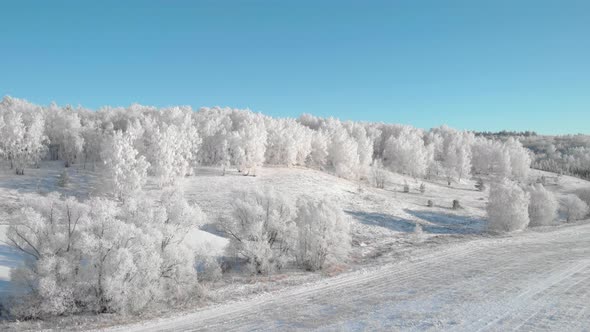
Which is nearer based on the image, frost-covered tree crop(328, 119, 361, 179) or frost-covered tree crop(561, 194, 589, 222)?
frost-covered tree crop(561, 194, 589, 222)

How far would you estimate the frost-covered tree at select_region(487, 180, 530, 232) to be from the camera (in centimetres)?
5366

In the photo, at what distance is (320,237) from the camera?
1359 inches

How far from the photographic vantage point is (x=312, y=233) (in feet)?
114

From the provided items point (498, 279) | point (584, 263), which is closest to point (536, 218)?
point (584, 263)

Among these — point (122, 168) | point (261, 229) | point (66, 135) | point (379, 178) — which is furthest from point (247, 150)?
point (261, 229)

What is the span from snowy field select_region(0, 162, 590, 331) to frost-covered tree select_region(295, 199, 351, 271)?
1.50 m

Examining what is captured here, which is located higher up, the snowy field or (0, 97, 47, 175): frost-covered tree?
(0, 97, 47, 175): frost-covered tree

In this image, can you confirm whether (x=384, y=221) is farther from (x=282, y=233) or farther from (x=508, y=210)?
(x=282, y=233)

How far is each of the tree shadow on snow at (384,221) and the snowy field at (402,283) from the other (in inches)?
7.1

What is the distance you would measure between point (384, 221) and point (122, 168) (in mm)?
35677

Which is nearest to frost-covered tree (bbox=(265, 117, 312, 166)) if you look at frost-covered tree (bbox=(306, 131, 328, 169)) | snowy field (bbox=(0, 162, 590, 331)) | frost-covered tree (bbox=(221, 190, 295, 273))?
frost-covered tree (bbox=(306, 131, 328, 169))

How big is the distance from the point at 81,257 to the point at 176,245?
5647mm

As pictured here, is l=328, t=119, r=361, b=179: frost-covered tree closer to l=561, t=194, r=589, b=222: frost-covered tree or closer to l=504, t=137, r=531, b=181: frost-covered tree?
l=561, t=194, r=589, b=222: frost-covered tree

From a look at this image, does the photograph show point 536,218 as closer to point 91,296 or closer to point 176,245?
point 176,245
